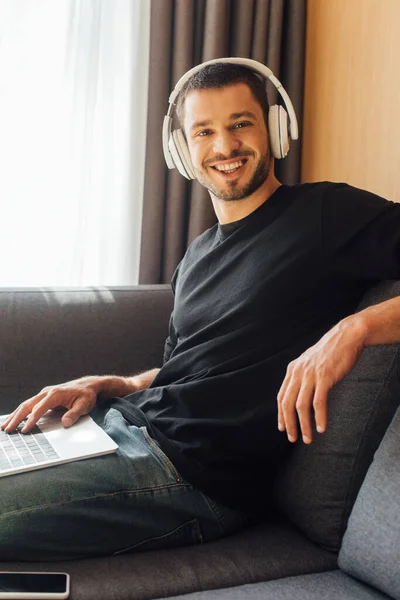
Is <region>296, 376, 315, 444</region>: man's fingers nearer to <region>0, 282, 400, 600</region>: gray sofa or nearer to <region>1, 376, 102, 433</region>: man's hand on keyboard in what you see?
<region>0, 282, 400, 600</region>: gray sofa

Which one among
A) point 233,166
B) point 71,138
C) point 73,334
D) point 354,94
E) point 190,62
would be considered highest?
point 190,62

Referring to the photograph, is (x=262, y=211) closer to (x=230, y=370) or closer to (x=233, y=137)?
(x=233, y=137)

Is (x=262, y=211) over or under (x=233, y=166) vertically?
under

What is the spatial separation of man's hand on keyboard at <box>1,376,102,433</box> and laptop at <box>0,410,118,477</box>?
0.06 feet

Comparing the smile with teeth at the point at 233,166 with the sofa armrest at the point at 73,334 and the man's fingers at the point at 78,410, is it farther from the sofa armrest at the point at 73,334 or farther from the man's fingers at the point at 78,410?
the man's fingers at the point at 78,410

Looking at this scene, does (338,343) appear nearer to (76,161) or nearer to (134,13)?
(76,161)

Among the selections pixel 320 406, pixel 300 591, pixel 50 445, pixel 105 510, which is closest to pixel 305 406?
pixel 320 406

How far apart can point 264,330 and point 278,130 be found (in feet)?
1.75

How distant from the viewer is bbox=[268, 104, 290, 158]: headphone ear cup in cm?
154

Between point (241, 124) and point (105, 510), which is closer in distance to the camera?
point (105, 510)

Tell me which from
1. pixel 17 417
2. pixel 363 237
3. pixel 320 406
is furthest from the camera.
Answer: pixel 17 417

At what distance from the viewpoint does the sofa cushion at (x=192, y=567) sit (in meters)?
1.05

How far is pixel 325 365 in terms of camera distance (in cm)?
100

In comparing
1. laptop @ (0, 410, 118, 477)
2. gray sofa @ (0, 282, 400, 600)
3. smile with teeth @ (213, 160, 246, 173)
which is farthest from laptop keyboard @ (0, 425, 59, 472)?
smile with teeth @ (213, 160, 246, 173)
